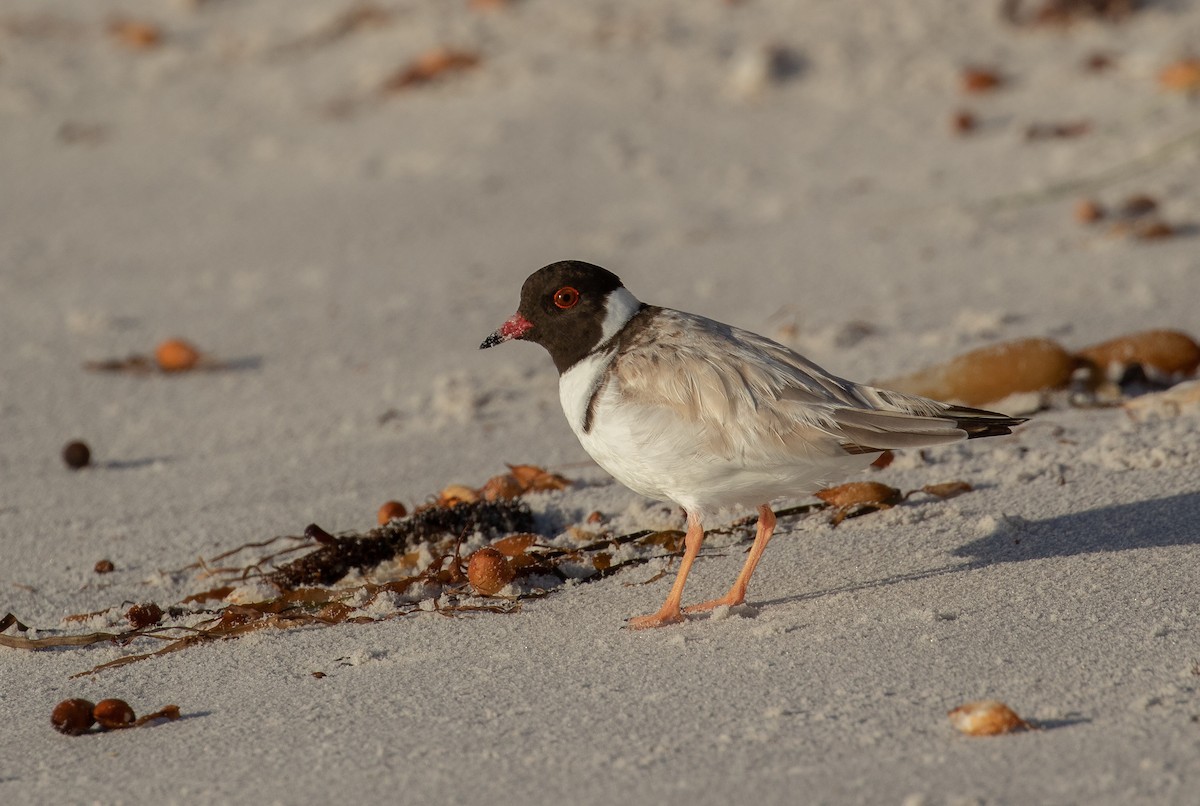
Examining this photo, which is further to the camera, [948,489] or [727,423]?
[948,489]

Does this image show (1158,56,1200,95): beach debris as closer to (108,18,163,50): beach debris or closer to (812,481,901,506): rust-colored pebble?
(812,481,901,506): rust-colored pebble

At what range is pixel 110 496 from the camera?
190 inches

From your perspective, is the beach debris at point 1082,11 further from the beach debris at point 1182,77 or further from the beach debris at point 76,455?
the beach debris at point 76,455

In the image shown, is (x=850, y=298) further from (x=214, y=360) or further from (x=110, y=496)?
(x=110, y=496)

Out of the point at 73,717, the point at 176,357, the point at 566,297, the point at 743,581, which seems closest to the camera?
the point at 73,717

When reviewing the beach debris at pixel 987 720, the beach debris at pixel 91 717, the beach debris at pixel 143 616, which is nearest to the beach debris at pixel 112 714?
the beach debris at pixel 91 717

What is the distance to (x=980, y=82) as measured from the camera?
8383 mm

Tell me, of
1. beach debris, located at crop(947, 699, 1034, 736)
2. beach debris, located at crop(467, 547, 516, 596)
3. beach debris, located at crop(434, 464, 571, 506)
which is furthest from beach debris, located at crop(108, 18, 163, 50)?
beach debris, located at crop(947, 699, 1034, 736)

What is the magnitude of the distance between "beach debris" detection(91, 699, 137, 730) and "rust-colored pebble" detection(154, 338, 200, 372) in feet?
10.2

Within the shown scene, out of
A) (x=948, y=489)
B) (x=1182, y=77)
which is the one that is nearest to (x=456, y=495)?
(x=948, y=489)

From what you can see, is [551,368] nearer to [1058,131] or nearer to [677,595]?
[677,595]

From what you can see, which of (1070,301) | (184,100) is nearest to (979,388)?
(1070,301)

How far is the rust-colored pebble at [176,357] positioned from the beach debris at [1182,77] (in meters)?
5.41

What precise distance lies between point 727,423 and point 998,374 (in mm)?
1710
